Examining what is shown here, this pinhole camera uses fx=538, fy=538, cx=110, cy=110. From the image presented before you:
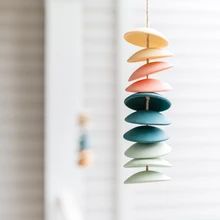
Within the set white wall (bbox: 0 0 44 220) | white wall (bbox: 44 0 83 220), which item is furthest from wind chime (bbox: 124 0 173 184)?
white wall (bbox: 0 0 44 220)

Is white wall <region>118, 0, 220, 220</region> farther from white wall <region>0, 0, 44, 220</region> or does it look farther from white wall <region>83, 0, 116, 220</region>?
white wall <region>0, 0, 44, 220</region>

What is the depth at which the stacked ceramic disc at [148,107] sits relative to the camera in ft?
2.20

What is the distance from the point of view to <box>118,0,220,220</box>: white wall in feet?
5.83

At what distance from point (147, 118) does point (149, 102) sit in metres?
0.03

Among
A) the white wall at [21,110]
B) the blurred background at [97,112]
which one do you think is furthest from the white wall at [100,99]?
the white wall at [21,110]

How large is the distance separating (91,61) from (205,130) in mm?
448

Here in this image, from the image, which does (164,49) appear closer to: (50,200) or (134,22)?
(134,22)

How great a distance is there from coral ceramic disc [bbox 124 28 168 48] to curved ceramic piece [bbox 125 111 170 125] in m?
0.09

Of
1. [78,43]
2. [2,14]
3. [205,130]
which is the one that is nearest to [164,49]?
[78,43]

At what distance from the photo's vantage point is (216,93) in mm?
1822

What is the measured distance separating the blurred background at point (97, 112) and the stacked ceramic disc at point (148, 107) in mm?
1036

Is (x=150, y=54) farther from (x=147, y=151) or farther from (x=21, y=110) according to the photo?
(x=21, y=110)

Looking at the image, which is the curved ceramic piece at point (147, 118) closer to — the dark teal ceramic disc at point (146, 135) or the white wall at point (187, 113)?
the dark teal ceramic disc at point (146, 135)

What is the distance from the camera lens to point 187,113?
1802 millimetres
